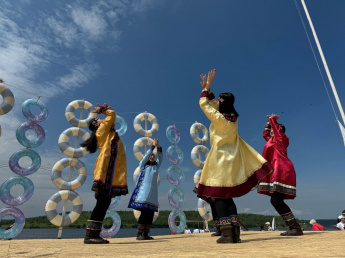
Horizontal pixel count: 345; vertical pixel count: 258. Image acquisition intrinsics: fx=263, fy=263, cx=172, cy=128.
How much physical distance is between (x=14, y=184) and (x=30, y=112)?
2196 millimetres

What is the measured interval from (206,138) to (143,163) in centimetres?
664

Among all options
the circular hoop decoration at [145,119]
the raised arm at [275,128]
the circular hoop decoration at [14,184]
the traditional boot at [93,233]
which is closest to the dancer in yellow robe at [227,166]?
the raised arm at [275,128]

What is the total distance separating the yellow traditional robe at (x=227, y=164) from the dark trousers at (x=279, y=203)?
128cm

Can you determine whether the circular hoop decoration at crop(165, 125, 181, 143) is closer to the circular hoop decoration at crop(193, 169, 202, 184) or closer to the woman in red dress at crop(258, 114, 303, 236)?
the circular hoop decoration at crop(193, 169, 202, 184)

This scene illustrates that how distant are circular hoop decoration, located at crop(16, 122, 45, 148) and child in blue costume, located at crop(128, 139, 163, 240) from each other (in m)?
3.98

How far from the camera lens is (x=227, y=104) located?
12.6 ft

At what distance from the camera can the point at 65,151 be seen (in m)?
8.14

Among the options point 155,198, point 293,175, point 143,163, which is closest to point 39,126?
point 143,163

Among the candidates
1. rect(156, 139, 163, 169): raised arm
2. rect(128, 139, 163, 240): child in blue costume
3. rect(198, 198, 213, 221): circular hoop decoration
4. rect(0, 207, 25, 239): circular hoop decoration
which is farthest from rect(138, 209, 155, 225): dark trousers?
rect(198, 198, 213, 221): circular hoop decoration

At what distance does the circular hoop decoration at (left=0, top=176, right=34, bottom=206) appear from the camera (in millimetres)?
7168

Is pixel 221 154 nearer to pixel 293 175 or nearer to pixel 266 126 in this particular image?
pixel 293 175

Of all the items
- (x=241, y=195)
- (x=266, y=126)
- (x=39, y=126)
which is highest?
(x=39, y=126)

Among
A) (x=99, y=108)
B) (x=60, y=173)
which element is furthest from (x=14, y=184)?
(x=99, y=108)

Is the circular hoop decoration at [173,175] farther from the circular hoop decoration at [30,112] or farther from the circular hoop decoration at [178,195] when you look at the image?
the circular hoop decoration at [30,112]
